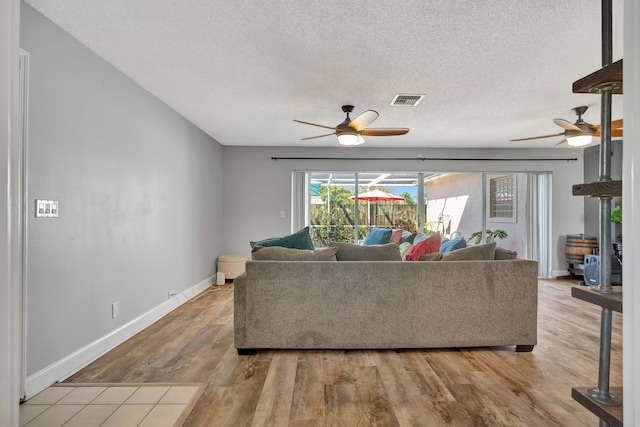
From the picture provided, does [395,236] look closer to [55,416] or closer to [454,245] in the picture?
[454,245]

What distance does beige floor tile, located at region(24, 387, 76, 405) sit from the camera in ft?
6.87

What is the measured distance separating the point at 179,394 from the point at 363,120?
287 centimetres

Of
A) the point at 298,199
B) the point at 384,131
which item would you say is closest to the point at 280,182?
the point at 298,199

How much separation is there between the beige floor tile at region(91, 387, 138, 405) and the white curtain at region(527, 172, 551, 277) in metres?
6.51

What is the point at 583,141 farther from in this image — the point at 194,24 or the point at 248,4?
the point at 194,24

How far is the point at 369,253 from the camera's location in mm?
2998

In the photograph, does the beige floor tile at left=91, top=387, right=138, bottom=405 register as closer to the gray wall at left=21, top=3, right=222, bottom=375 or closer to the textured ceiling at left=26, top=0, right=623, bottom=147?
the gray wall at left=21, top=3, right=222, bottom=375

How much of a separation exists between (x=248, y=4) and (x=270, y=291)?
198 centimetres

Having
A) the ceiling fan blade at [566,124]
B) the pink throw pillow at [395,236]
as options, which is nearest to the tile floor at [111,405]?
the pink throw pillow at [395,236]

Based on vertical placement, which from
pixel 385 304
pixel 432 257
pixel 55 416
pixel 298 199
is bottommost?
pixel 55 416

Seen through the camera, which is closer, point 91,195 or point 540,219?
point 91,195

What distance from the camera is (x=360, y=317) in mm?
2846

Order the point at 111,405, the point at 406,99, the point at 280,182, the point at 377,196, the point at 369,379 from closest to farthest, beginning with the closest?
the point at 111,405 < the point at 369,379 < the point at 406,99 < the point at 280,182 < the point at 377,196

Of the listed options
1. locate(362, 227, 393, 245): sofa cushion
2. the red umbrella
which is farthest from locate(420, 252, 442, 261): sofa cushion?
the red umbrella
